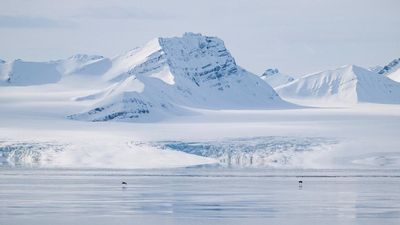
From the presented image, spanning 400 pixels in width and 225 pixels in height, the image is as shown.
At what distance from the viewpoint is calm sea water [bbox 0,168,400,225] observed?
53406 mm

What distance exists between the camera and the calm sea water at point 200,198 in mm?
Answer: 53406

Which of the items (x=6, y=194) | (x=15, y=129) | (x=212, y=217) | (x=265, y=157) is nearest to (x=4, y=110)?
(x=15, y=129)

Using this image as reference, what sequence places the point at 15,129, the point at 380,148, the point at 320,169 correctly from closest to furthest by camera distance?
the point at 320,169 → the point at 380,148 → the point at 15,129

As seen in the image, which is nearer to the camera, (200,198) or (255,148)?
(200,198)

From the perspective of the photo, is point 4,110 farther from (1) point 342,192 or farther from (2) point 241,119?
(1) point 342,192

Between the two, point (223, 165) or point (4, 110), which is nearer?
point (223, 165)

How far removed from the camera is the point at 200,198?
65500 millimetres

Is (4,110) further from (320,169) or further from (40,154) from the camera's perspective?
(320,169)

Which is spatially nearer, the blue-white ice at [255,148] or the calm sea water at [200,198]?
the calm sea water at [200,198]

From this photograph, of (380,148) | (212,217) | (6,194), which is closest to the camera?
(212,217)

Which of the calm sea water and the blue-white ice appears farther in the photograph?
the blue-white ice

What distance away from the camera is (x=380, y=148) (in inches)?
4833

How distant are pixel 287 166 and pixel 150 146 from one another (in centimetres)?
2088

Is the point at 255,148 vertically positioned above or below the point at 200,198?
below
